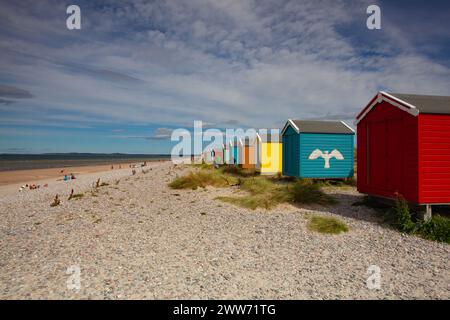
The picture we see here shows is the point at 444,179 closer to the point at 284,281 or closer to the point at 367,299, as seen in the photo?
the point at 367,299

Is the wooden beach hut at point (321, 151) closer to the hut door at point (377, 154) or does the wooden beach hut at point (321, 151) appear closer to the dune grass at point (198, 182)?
Result: the dune grass at point (198, 182)

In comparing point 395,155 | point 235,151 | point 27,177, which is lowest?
point 27,177

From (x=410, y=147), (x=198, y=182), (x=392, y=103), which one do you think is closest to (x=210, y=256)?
(x=410, y=147)

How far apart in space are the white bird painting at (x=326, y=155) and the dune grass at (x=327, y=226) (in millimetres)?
8238

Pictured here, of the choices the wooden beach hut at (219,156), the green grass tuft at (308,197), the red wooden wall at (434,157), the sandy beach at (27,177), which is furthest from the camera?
the wooden beach hut at (219,156)

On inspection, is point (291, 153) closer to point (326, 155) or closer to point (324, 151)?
point (324, 151)

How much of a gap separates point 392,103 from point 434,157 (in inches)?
82.6

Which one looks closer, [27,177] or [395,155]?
[395,155]

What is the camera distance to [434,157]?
786 centimetres

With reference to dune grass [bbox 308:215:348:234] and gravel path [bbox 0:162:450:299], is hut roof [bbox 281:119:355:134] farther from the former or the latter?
dune grass [bbox 308:215:348:234]

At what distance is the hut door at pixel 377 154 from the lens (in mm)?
9484

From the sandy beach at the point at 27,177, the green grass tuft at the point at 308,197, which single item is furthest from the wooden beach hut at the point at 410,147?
the sandy beach at the point at 27,177
